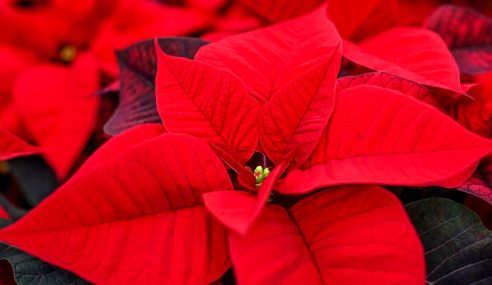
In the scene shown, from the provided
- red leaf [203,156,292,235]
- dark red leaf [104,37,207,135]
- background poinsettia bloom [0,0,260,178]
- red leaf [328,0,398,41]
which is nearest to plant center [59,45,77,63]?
background poinsettia bloom [0,0,260,178]

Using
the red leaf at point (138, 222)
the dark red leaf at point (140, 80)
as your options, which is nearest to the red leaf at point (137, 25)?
the dark red leaf at point (140, 80)

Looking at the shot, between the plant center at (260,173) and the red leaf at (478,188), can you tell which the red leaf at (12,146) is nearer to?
the plant center at (260,173)

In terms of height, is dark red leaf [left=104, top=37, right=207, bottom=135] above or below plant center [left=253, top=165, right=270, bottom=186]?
above

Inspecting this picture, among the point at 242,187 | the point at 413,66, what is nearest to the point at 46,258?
the point at 242,187

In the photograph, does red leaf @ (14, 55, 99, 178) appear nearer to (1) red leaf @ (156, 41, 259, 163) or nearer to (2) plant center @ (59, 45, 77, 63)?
(2) plant center @ (59, 45, 77, 63)

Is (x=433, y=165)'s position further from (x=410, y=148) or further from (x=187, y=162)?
(x=187, y=162)

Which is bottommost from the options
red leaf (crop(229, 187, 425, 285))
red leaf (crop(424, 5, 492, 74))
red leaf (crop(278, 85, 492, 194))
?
red leaf (crop(229, 187, 425, 285))
